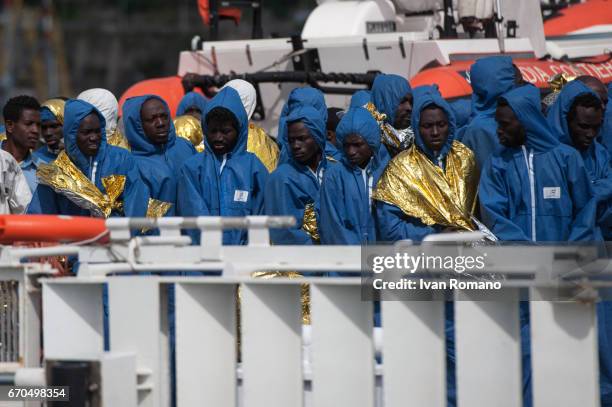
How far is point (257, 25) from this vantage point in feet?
45.6

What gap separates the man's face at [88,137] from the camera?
24.8 feet

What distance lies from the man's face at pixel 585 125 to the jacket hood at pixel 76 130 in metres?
2.62

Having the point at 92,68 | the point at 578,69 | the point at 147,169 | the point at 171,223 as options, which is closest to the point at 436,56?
the point at 578,69

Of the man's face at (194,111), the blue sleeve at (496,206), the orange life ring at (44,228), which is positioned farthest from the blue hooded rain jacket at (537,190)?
the man's face at (194,111)

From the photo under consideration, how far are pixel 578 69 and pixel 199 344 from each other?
7075 mm

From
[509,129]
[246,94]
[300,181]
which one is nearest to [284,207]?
[300,181]

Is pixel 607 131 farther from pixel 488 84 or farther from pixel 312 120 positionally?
pixel 312 120

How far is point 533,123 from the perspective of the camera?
6.83 metres

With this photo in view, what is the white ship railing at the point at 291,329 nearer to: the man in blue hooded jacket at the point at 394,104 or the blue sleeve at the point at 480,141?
the blue sleeve at the point at 480,141

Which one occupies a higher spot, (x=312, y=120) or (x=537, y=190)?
(x=312, y=120)

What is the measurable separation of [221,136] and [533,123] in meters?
1.74

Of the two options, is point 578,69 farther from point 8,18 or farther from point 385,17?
point 8,18

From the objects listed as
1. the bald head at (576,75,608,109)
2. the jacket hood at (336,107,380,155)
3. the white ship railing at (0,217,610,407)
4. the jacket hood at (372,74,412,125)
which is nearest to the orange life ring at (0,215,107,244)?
the white ship railing at (0,217,610,407)

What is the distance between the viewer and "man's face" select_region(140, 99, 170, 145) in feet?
27.3
